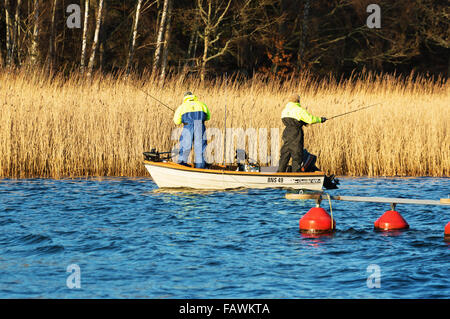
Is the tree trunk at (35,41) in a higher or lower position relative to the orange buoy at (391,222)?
higher

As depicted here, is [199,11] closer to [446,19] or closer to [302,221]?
[446,19]

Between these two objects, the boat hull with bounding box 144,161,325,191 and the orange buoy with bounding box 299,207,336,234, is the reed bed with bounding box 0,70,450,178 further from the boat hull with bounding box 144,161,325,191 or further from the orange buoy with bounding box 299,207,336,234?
the orange buoy with bounding box 299,207,336,234

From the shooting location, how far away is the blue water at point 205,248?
7.54m

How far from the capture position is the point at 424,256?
28.6 feet

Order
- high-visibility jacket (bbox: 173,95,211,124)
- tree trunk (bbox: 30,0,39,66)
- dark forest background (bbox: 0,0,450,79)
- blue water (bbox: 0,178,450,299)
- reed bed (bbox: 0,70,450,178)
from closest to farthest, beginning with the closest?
blue water (bbox: 0,178,450,299) → high-visibility jacket (bbox: 173,95,211,124) → reed bed (bbox: 0,70,450,178) → tree trunk (bbox: 30,0,39,66) → dark forest background (bbox: 0,0,450,79)

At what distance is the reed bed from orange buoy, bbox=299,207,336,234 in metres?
5.05

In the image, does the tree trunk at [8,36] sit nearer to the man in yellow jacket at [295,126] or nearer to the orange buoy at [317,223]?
the man in yellow jacket at [295,126]

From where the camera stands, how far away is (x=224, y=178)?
45.4ft

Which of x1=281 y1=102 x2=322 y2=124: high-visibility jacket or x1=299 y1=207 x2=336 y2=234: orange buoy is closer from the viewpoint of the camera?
x1=299 y1=207 x2=336 y2=234: orange buoy

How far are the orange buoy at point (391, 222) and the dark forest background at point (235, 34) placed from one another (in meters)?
15.9

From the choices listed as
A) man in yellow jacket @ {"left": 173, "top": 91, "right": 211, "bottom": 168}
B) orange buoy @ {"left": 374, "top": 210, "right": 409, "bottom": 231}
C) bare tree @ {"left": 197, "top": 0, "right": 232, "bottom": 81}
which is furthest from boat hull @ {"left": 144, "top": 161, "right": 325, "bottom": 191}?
bare tree @ {"left": 197, "top": 0, "right": 232, "bottom": 81}

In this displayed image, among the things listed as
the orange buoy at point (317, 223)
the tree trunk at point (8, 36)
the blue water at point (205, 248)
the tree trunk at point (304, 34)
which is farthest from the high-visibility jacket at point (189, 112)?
the tree trunk at point (304, 34)

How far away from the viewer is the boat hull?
45.0 ft
